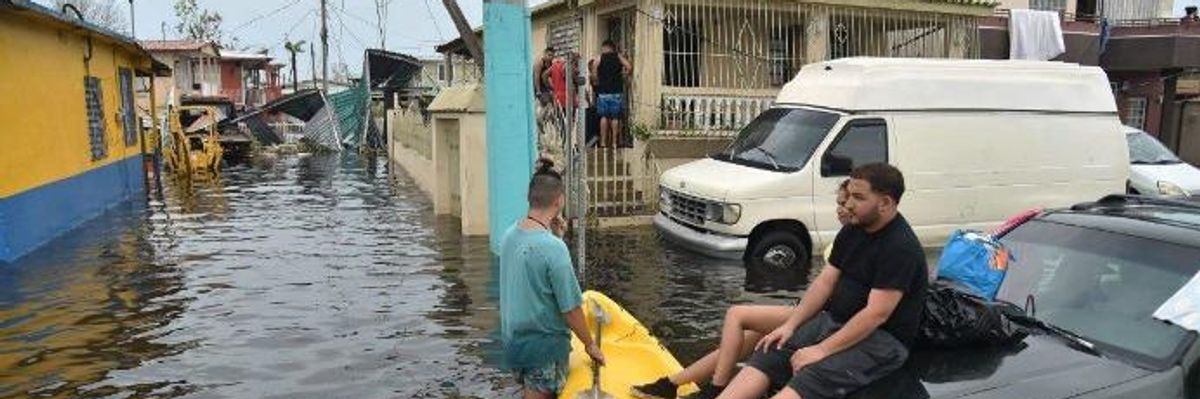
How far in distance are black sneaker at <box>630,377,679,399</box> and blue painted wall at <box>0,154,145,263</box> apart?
8933 millimetres

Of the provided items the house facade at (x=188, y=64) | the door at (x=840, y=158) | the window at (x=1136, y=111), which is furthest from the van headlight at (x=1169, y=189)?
the house facade at (x=188, y=64)

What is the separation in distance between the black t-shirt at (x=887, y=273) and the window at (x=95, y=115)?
14.1m

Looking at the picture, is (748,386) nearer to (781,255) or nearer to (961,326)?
(961,326)

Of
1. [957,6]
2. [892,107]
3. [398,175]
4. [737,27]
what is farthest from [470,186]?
[398,175]

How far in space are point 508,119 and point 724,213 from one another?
240 cm

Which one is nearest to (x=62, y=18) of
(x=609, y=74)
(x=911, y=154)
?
(x=609, y=74)

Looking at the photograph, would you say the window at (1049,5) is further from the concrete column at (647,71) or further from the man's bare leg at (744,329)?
the man's bare leg at (744,329)

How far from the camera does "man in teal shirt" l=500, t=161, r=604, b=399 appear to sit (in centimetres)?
405

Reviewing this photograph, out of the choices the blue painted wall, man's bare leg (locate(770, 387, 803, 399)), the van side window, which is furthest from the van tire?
the blue painted wall

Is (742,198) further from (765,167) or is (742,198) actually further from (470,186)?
(470,186)

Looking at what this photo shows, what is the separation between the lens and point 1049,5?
66.9 feet

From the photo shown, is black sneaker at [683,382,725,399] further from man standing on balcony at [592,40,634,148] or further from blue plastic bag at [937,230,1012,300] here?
man standing on balcony at [592,40,634,148]

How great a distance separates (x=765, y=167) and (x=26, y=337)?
693 cm

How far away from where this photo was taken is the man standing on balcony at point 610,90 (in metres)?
13.1
